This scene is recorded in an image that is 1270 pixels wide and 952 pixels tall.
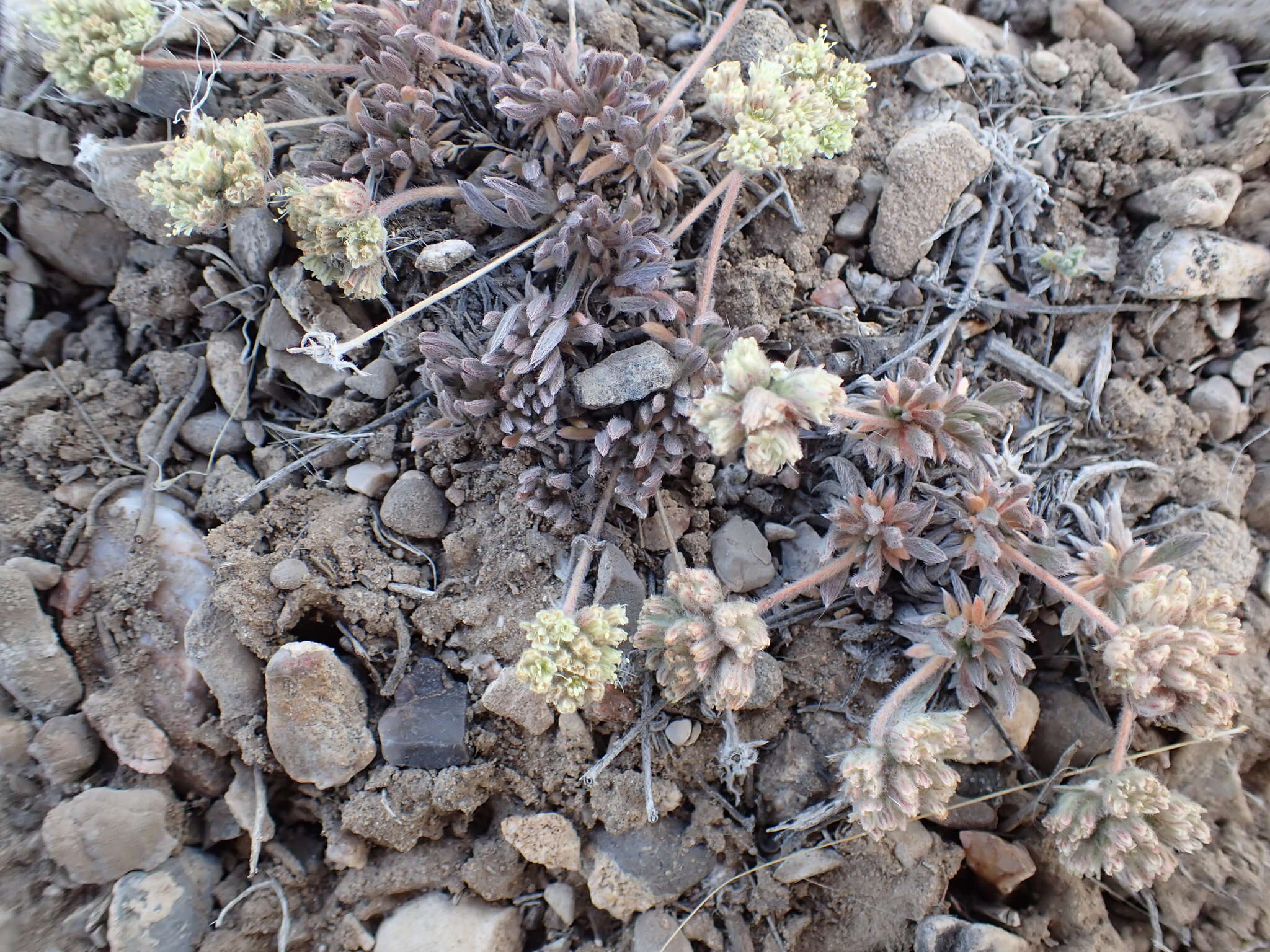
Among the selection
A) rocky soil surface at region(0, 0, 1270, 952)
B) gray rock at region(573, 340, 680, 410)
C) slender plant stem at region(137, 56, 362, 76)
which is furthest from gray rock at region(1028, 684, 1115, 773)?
slender plant stem at region(137, 56, 362, 76)

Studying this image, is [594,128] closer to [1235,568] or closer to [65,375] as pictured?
[65,375]

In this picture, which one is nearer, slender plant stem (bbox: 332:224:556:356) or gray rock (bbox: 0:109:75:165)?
slender plant stem (bbox: 332:224:556:356)

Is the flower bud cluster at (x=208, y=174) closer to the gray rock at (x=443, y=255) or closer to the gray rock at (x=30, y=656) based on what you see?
the gray rock at (x=443, y=255)

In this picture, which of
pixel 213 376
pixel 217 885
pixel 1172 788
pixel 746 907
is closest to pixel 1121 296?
pixel 1172 788

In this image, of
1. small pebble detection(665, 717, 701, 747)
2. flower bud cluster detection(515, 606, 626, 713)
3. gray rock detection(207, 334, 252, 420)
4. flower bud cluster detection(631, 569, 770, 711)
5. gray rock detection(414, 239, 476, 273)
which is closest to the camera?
flower bud cluster detection(515, 606, 626, 713)

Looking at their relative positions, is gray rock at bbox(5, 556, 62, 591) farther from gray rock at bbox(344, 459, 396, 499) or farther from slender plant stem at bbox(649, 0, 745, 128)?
slender plant stem at bbox(649, 0, 745, 128)

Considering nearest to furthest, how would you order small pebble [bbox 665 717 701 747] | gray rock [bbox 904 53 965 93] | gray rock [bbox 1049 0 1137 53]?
small pebble [bbox 665 717 701 747] → gray rock [bbox 904 53 965 93] → gray rock [bbox 1049 0 1137 53]

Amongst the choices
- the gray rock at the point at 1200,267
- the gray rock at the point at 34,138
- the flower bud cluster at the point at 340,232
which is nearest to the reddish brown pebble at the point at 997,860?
the gray rock at the point at 1200,267
